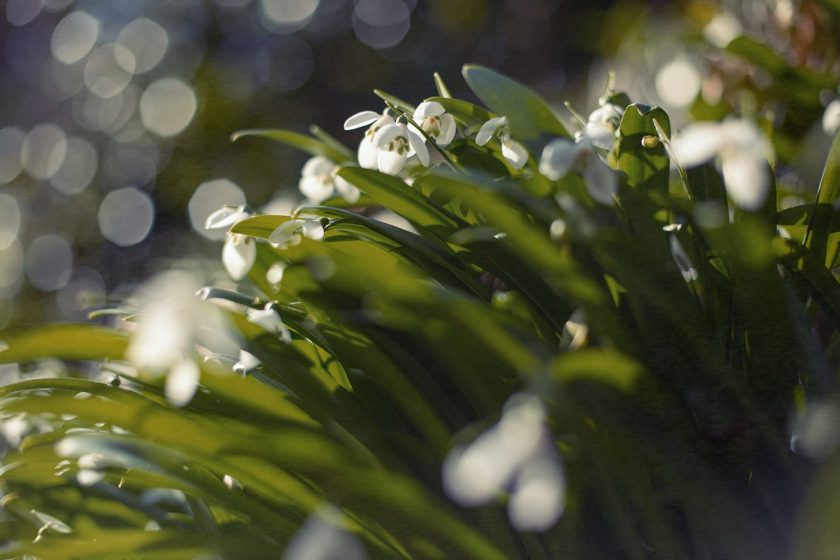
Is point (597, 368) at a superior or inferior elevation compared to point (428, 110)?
inferior

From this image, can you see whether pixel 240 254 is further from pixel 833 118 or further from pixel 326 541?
pixel 833 118

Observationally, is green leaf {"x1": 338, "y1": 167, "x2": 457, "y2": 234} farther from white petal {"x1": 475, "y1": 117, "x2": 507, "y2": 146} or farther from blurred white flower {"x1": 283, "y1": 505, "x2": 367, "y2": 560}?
blurred white flower {"x1": 283, "y1": 505, "x2": 367, "y2": 560}

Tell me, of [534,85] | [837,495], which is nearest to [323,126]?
[534,85]

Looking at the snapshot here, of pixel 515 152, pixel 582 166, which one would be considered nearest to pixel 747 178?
pixel 582 166

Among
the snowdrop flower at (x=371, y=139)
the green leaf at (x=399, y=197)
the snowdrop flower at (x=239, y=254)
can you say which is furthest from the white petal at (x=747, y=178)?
the snowdrop flower at (x=239, y=254)

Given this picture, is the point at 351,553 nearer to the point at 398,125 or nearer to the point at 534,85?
the point at 398,125

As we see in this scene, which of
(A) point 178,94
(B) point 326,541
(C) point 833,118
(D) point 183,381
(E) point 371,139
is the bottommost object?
(B) point 326,541

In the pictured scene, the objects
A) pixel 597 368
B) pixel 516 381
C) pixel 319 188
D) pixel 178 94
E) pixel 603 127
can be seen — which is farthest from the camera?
pixel 178 94
